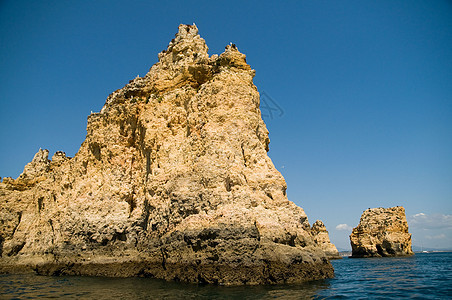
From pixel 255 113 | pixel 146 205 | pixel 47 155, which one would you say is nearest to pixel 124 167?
pixel 146 205

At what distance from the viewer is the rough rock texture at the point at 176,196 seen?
1527cm

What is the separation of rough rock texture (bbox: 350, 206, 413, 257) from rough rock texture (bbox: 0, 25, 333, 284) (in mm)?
44614

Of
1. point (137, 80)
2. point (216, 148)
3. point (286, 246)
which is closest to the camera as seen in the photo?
point (286, 246)

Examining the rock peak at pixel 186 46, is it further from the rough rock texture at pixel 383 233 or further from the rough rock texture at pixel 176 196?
the rough rock texture at pixel 383 233

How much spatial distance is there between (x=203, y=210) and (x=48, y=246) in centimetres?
1614

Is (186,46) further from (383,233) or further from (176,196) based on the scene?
(383,233)

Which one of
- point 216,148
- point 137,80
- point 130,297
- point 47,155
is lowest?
point 130,297

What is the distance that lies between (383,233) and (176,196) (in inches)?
1989

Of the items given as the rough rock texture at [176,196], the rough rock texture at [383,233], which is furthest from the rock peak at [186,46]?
the rough rock texture at [383,233]

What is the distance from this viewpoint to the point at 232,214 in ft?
51.6

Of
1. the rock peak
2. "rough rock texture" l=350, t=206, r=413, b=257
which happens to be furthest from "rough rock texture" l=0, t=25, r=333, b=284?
"rough rock texture" l=350, t=206, r=413, b=257

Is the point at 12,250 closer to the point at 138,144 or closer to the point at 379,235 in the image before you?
the point at 138,144

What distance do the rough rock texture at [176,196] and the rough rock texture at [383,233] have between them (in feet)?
146

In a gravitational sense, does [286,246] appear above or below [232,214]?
below
